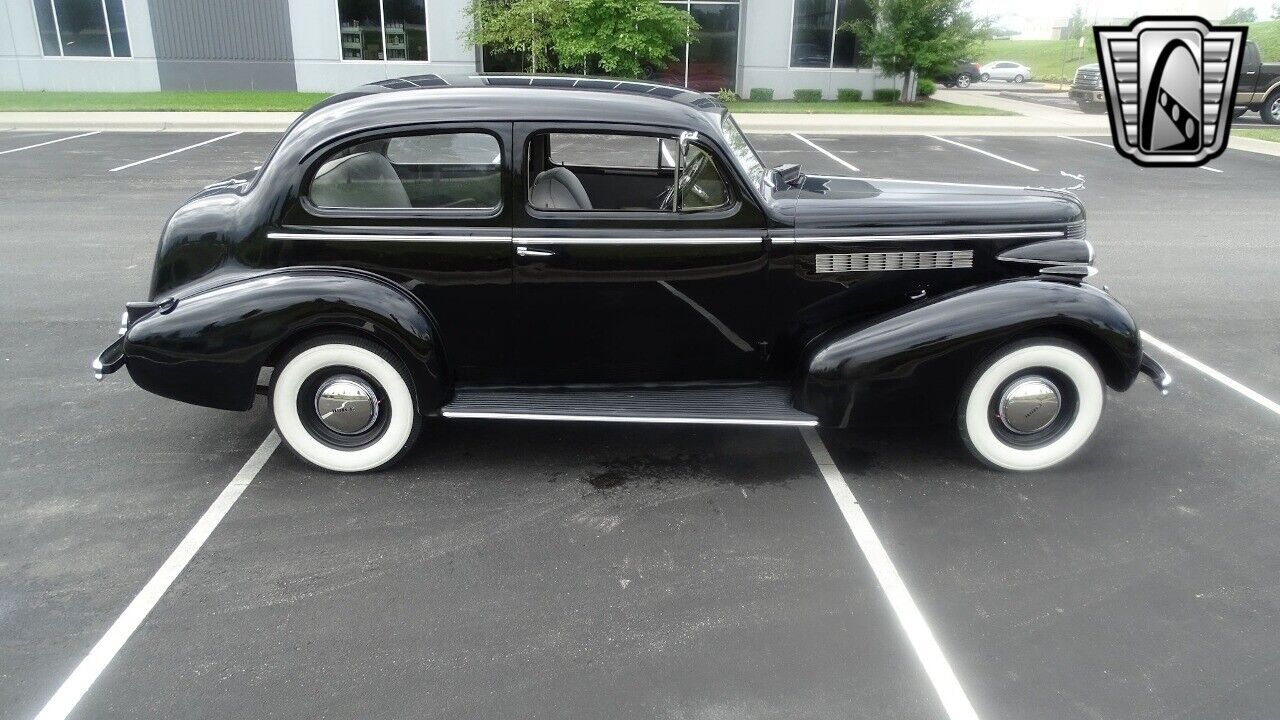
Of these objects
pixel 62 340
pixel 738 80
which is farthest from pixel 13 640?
pixel 738 80

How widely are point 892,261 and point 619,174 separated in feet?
5.58

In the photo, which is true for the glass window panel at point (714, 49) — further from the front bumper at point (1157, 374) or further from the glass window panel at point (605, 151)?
the front bumper at point (1157, 374)

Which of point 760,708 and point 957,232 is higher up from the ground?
point 957,232

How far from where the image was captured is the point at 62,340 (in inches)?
239

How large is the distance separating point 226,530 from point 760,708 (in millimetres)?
2390

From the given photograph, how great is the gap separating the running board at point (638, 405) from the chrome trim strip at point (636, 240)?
734 mm

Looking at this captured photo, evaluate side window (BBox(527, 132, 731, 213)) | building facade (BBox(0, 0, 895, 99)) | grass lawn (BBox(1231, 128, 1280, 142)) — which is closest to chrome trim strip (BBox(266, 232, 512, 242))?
side window (BBox(527, 132, 731, 213))

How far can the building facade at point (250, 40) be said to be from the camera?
71.9ft

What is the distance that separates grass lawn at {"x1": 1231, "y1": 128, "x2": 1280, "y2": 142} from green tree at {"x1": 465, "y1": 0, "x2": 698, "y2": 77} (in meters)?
11.6

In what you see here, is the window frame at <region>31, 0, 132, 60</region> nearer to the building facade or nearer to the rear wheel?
the building facade

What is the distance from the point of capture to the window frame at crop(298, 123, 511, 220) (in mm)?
4273

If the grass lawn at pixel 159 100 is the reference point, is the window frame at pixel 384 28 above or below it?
above

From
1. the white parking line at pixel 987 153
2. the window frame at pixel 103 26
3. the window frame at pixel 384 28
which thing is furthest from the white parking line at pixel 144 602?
the window frame at pixel 103 26

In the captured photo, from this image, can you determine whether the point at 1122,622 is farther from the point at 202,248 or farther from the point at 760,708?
the point at 202,248
